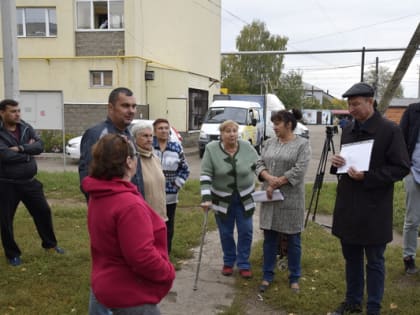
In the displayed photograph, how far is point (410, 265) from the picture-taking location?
498 centimetres

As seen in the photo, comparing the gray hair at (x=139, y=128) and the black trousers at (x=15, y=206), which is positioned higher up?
the gray hair at (x=139, y=128)

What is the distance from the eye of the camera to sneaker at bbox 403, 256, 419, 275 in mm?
4949

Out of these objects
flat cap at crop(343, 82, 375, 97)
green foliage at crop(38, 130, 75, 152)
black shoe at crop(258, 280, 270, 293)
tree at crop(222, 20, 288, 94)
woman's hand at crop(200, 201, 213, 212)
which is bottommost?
black shoe at crop(258, 280, 270, 293)

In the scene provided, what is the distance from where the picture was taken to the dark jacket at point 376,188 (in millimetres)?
3527

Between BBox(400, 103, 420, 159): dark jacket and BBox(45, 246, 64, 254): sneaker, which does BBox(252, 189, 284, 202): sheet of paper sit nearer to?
BBox(400, 103, 420, 159): dark jacket

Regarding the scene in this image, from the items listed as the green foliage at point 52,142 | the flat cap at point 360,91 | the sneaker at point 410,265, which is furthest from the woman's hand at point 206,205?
the green foliage at point 52,142

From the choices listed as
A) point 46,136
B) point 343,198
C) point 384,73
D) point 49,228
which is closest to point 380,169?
point 343,198

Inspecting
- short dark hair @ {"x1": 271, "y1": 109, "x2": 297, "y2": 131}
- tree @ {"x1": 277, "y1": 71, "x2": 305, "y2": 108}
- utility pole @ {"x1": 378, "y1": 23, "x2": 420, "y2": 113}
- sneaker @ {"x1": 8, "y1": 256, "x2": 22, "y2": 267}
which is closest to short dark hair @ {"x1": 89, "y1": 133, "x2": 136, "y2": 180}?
short dark hair @ {"x1": 271, "y1": 109, "x2": 297, "y2": 131}

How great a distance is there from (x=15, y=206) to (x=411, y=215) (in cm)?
443

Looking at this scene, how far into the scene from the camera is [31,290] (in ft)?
14.8

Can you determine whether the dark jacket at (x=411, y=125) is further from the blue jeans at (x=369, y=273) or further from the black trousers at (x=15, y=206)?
the black trousers at (x=15, y=206)

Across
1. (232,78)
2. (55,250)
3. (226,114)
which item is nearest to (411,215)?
(55,250)

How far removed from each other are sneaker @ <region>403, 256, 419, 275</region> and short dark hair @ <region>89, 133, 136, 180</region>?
154 inches

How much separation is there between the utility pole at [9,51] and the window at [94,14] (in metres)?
13.4
